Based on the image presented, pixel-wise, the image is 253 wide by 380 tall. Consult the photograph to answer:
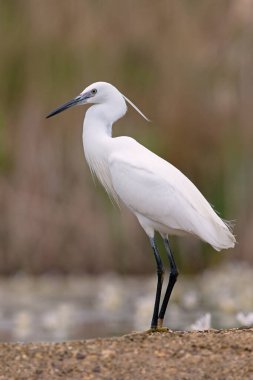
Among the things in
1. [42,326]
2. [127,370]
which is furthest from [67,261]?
[127,370]

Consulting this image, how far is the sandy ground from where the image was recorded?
6.29 meters

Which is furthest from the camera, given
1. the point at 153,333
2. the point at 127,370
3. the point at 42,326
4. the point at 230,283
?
the point at 230,283

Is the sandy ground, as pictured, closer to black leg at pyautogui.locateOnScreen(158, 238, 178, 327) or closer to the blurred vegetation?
black leg at pyautogui.locateOnScreen(158, 238, 178, 327)

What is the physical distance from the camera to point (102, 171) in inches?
333

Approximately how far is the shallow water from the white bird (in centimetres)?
246

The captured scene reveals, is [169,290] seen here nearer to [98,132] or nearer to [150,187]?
[150,187]

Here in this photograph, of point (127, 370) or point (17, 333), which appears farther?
point (17, 333)

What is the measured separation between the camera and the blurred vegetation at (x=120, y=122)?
1475 centimetres

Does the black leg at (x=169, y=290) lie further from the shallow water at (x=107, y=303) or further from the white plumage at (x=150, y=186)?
the shallow water at (x=107, y=303)

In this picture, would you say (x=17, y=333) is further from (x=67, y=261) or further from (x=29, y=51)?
(x=29, y=51)

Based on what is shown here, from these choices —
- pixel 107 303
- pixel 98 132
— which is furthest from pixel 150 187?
pixel 107 303

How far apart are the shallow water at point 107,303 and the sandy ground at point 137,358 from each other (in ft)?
11.5

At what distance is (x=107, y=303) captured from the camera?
13109 mm

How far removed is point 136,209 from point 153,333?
104 centimetres
